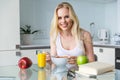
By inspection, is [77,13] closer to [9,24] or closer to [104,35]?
[104,35]

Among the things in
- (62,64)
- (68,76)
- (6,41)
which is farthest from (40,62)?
(6,41)

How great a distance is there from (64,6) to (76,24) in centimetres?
22

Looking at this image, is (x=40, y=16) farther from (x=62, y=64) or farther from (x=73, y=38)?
(x=62, y=64)

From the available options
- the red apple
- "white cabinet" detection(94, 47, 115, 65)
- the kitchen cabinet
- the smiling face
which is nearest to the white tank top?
the smiling face

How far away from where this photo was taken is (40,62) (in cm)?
175

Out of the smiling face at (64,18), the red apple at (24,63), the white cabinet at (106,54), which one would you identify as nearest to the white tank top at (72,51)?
the smiling face at (64,18)

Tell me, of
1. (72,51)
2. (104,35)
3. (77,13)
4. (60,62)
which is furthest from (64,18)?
(104,35)

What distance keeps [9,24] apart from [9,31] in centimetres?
11

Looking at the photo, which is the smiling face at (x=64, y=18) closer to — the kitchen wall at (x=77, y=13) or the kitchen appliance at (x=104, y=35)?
the kitchen wall at (x=77, y=13)

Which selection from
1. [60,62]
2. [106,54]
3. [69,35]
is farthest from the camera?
[106,54]

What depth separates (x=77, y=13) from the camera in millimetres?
4367

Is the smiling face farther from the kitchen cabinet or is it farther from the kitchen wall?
the kitchen wall

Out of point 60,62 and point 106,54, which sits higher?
point 60,62

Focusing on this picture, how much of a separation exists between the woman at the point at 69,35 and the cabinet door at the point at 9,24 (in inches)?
46.3
